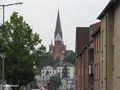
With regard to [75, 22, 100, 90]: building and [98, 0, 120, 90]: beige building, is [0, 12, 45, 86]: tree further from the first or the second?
[98, 0, 120, 90]: beige building

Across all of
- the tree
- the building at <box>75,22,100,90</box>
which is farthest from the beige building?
the tree

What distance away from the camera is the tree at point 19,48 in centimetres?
5375

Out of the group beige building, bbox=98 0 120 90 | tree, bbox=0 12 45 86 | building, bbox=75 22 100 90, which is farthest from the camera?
tree, bbox=0 12 45 86

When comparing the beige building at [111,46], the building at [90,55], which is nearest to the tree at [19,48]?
the building at [90,55]

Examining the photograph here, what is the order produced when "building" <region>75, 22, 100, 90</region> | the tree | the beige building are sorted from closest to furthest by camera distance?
1. the beige building
2. "building" <region>75, 22, 100, 90</region>
3. the tree

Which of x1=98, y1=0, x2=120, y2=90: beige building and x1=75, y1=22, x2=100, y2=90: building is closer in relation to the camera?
x1=98, y1=0, x2=120, y2=90: beige building

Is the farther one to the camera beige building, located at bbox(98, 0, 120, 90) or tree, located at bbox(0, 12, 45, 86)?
tree, located at bbox(0, 12, 45, 86)

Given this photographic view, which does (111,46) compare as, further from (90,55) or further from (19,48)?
(90,55)

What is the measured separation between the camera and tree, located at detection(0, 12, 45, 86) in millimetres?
53750

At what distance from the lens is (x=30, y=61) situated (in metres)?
55.0

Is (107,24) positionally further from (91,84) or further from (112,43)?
(91,84)

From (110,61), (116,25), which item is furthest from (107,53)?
(116,25)

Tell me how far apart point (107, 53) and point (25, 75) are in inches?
751

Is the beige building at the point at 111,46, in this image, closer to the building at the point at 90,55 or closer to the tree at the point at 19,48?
the building at the point at 90,55
